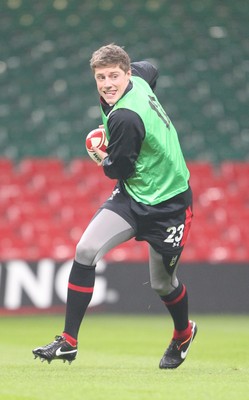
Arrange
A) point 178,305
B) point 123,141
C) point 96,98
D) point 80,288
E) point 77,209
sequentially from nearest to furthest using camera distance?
point 123,141, point 80,288, point 178,305, point 77,209, point 96,98

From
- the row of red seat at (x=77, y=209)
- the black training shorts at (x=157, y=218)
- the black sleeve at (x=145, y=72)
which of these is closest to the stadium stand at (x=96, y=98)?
the row of red seat at (x=77, y=209)


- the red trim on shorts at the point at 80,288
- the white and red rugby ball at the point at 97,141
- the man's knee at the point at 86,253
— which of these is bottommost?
the red trim on shorts at the point at 80,288

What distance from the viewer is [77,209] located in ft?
48.7

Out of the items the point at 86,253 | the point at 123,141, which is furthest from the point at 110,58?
the point at 86,253

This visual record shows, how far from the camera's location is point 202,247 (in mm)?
14633

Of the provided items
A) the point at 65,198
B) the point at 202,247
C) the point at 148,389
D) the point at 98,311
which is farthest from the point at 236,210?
the point at 148,389

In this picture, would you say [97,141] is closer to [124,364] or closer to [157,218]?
[157,218]

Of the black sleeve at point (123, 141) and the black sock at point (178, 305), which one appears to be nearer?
the black sleeve at point (123, 141)

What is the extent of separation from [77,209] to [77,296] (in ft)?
28.1

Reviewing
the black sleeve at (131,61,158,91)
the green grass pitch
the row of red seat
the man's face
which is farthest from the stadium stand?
the man's face

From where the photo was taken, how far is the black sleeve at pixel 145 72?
6.85 meters

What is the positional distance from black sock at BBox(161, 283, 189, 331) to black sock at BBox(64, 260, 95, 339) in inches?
23.8

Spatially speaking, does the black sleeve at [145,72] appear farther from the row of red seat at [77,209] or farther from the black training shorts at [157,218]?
the row of red seat at [77,209]

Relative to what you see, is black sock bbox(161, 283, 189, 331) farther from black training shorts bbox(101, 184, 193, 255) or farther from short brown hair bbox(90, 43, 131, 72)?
short brown hair bbox(90, 43, 131, 72)
